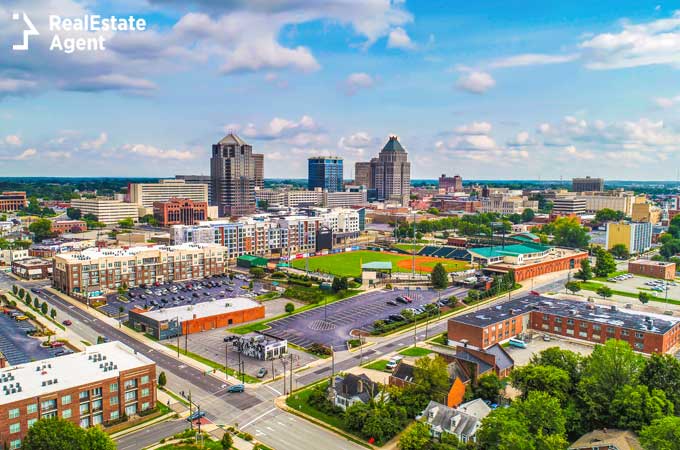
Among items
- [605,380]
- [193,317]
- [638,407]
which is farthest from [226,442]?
[193,317]

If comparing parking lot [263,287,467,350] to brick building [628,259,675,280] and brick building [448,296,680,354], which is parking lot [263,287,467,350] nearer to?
brick building [448,296,680,354]

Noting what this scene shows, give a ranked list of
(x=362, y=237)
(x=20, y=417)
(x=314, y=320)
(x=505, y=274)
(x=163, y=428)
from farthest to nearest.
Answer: (x=362, y=237) < (x=505, y=274) < (x=314, y=320) < (x=163, y=428) < (x=20, y=417)

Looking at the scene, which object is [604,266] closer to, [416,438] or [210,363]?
[210,363]

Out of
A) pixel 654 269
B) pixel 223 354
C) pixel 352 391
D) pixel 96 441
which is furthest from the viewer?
pixel 654 269

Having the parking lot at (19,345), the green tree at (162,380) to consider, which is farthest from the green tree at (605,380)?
the parking lot at (19,345)

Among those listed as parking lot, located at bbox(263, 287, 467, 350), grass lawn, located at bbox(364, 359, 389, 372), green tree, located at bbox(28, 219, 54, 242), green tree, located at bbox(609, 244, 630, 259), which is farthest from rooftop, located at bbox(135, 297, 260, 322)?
green tree, located at bbox(609, 244, 630, 259)

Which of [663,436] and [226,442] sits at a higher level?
[663,436]

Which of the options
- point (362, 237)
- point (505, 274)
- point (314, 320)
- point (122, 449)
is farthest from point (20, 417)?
point (362, 237)

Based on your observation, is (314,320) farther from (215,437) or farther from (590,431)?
(590,431)
